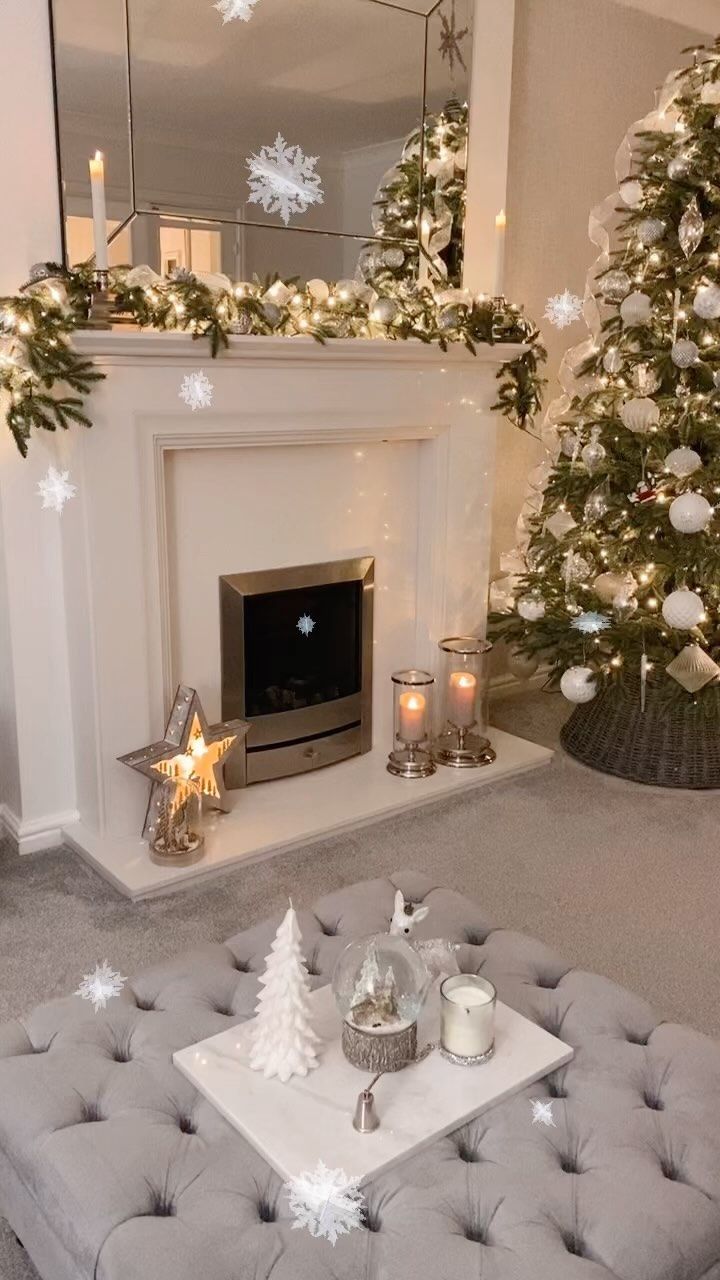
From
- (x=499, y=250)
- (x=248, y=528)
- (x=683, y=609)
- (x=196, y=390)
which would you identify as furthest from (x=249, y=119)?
(x=683, y=609)

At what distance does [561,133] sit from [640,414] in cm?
140

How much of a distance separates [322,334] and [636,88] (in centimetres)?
206

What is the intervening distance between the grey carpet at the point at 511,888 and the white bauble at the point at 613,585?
67cm

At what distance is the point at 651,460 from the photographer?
3.24 meters

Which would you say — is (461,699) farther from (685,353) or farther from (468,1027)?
(468,1027)

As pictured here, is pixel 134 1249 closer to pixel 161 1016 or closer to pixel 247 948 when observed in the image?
pixel 161 1016

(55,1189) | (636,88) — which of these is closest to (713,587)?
(636,88)

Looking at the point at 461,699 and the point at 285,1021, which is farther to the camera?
the point at 461,699

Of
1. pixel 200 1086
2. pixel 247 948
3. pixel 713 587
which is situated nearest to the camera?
pixel 200 1086

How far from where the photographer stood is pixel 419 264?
11.2 feet
